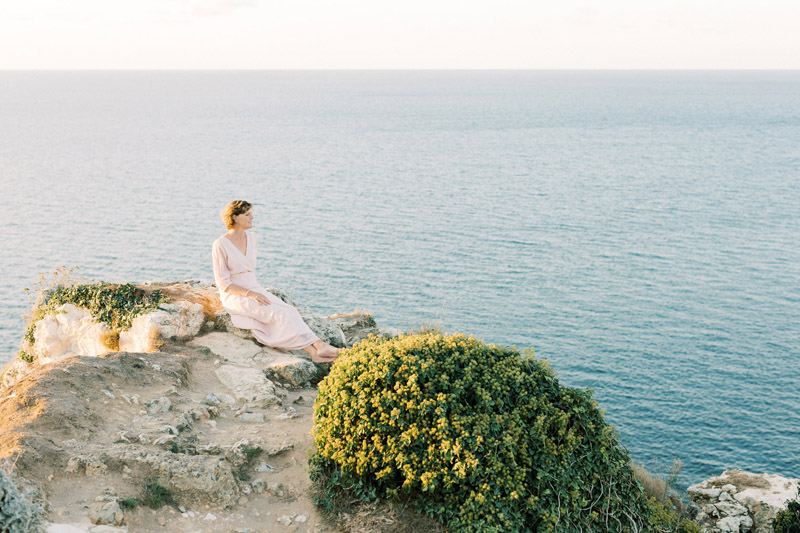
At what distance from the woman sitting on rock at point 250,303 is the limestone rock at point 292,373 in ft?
1.30

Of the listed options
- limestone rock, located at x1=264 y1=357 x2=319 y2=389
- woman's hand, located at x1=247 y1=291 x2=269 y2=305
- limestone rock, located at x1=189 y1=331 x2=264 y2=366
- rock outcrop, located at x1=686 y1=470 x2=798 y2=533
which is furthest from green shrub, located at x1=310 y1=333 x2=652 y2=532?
rock outcrop, located at x1=686 y1=470 x2=798 y2=533

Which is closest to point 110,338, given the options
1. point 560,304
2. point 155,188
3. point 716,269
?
point 560,304

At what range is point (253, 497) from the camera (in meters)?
7.96

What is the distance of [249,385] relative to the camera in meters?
10.7

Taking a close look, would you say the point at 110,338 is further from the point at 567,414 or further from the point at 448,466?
the point at 567,414

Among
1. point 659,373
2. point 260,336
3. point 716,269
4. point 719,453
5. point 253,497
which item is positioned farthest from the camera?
point 716,269

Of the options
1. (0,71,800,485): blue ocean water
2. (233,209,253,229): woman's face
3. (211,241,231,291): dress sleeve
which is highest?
(233,209,253,229): woman's face

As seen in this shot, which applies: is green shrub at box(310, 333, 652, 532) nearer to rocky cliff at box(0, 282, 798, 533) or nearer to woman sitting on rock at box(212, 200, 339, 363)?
rocky cliff at box(0, 282, 798, 533)

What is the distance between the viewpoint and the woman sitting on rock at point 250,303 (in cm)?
1178

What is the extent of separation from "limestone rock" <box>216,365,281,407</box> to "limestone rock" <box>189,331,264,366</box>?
39 centimetres

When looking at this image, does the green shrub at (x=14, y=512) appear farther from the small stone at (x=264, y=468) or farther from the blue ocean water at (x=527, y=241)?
the blue ocean water at (x=527, y=241)

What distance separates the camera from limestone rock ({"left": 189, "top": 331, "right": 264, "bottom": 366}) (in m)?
11.7

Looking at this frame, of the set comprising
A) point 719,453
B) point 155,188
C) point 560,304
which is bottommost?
point 719,453

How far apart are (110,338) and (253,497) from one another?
6.59m
